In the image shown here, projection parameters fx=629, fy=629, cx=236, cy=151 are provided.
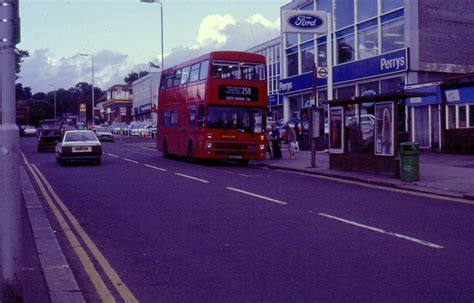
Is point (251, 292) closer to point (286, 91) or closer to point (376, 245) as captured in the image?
point (376, 245)

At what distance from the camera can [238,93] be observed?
25.7m

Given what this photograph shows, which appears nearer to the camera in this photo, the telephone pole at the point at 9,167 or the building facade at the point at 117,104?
the telephone pole at the point at 9,167

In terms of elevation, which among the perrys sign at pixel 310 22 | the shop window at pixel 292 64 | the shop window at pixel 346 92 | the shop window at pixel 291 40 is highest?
the shop window at pixel 291 40

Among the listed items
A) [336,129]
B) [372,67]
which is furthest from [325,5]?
[336,129]

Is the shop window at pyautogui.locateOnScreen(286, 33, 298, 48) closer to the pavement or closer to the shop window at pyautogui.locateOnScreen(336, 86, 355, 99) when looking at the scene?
the shop window at pyautogui.locateOnScreen(336, 86, 355, 99)

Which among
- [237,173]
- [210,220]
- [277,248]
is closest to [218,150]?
[237,173]

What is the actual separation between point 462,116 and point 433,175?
1134 cm

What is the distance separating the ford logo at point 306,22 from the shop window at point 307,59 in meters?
18.7

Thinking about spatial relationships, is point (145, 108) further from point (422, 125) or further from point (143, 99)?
point (422, 125)

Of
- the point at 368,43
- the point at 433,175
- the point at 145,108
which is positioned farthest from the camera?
the point at 145,108

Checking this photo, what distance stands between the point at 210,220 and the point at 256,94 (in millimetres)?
15176

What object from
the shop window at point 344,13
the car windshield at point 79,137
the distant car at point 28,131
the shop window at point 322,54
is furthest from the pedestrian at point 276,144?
the distant car at point 28,131

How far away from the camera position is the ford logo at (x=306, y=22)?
25.8 m

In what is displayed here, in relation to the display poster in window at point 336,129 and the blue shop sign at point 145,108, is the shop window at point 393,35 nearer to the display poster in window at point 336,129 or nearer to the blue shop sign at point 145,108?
the display poster in window at point 336,129
